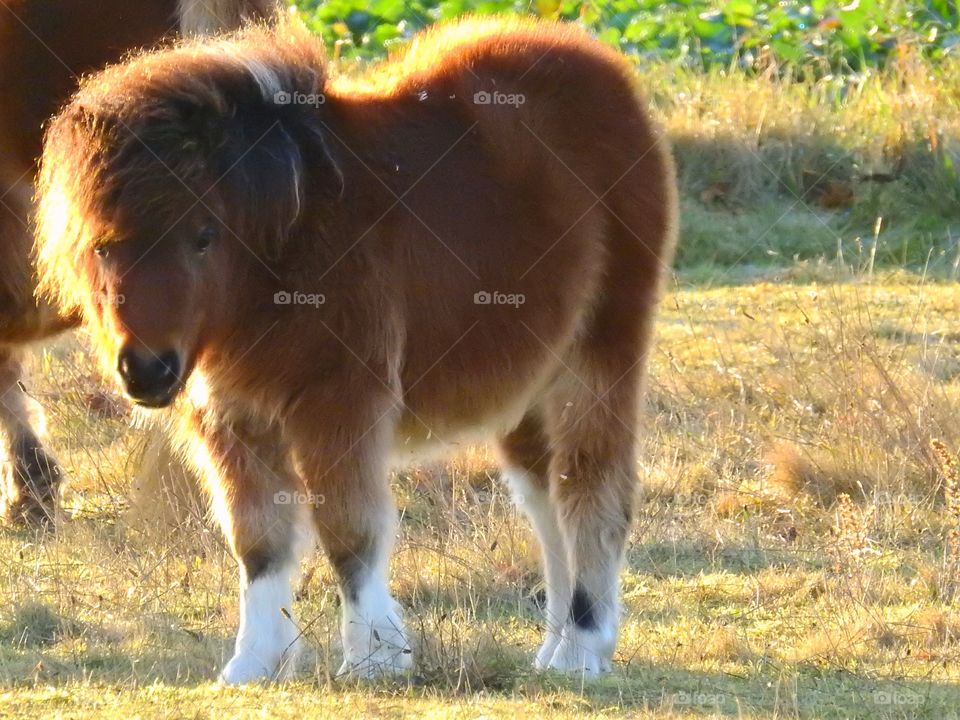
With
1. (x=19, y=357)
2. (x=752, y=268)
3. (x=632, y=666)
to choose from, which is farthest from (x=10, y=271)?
(x=752, y=268)

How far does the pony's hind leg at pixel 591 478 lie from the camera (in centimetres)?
524

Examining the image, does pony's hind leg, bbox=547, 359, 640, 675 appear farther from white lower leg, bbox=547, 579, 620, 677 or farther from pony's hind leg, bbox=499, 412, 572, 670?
pony's hind leg, bbox=499, 412, 572, 670

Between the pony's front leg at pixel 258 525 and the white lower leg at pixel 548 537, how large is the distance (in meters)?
1.04

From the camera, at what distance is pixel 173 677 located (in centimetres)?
488

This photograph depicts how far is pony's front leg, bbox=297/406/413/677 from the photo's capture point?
4465 millimetres

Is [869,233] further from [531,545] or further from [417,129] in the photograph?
[417,129]

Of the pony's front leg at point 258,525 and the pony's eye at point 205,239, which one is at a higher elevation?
the pony's eye at point 205,239

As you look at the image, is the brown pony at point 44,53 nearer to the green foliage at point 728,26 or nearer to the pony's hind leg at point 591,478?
the pony's hind leg at point 591,478

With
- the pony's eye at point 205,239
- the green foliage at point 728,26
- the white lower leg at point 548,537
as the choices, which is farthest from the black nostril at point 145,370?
the green foliage at point 728,26

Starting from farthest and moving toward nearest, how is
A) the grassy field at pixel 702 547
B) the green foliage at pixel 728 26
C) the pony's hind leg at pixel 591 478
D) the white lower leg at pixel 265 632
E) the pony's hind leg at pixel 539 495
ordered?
the green foliage at pixel 728 26 < the pony's hind leg at pixel 539 495 < the pony's hind leg at pixel 591 478 < the white lower leg at pixel 265 632 < the grassy field at pixel 702 547

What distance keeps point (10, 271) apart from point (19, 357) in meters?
1.02

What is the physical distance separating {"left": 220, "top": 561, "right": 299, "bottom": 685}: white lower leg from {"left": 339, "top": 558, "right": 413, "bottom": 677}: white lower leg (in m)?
0.23

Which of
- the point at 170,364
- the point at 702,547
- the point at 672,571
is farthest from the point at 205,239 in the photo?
the point at 702,547

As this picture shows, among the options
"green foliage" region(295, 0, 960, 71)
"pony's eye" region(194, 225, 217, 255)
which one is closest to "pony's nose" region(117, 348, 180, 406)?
"pony's eye" region(194, 225, 217, 255)
